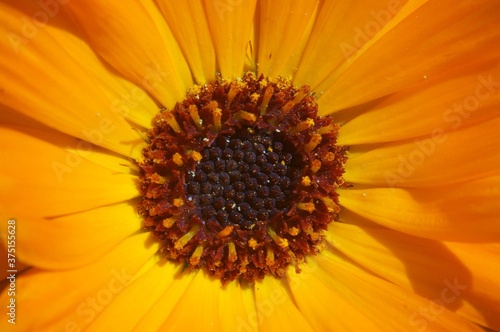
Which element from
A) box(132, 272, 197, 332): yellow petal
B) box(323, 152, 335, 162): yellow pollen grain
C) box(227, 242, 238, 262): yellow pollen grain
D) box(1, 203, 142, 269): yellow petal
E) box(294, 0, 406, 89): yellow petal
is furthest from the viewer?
box(323, 152, 335, 162): yellow pollen grain

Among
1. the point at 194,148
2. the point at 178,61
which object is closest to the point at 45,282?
the point at 194,148

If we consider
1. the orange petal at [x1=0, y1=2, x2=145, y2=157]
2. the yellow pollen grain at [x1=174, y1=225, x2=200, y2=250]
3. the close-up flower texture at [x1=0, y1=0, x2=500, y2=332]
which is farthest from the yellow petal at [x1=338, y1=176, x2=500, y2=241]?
the orange petal at [x1=0, y1=2, x2=145, y2=157]

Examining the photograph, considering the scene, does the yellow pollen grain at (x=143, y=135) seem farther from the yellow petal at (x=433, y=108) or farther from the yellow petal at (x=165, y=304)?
the yellow petal at (x=433, y=108)

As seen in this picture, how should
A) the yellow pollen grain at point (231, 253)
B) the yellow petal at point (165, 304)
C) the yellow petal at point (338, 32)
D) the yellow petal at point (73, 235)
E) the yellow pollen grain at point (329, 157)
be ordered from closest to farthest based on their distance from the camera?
the yellow petal at point (73, 235) < the yellow petal at point (165, 304) < the yellow petal at point (338, 32) < the yellow pollen grain at point (231, 253) < the yellow pollen grain at point (329, 157)

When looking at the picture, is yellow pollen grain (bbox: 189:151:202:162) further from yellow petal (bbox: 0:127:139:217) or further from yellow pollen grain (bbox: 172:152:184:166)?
yellow petal (bbox: 0:127:139:217)

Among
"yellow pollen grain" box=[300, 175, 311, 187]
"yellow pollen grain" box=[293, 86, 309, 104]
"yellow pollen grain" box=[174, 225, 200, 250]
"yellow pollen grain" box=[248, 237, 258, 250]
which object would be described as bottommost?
"yellow pollen grain" box=[248, 237, 258, 250]

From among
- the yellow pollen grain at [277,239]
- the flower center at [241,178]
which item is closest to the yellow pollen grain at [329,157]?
the flower center at [241,178]

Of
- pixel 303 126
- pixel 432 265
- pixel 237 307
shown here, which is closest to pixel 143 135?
pixel 303 126
